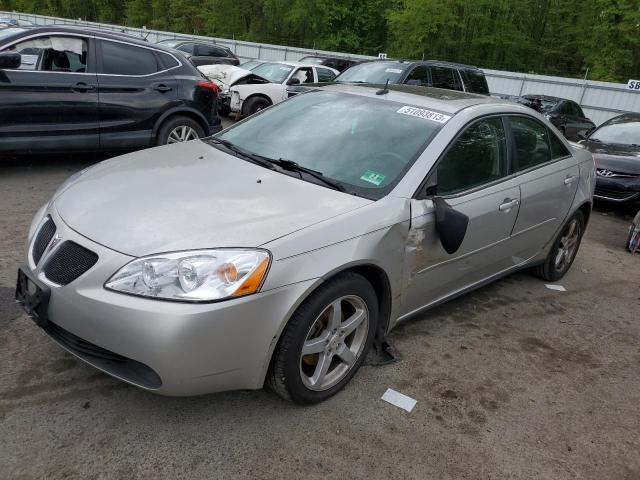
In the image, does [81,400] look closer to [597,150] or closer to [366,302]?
[366,302]

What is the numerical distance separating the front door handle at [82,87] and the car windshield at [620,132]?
8438 millimetres

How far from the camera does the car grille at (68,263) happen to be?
2375mm

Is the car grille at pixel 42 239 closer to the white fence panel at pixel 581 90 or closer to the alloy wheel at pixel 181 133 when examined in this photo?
the alloy wheel at pixel 181 133

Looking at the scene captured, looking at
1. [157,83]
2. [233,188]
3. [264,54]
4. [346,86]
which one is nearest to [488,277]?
[346,86]

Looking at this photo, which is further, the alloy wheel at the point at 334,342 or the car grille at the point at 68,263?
the alloy wheel at the point at 334,342

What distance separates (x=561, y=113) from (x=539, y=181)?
12.4 meters

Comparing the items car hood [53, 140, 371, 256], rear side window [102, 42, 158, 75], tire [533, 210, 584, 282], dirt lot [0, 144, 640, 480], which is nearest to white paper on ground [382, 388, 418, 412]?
dirt lot [0, 144, 640, 480]

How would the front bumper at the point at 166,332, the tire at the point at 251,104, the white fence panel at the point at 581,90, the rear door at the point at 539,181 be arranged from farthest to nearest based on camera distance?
the white fence panel at the point at 581,90, the tire at the point at 251,104, the rear door at the point at 539,181, the front bumper at the point at 166,332

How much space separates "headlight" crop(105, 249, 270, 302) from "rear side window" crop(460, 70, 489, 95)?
32.7 ft

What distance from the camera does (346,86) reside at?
13.6ft

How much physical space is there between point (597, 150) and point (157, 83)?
7.14m

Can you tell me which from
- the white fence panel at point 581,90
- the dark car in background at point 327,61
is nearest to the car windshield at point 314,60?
the dark car in background at point 327,61

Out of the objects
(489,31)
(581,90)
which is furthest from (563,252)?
(489,31)

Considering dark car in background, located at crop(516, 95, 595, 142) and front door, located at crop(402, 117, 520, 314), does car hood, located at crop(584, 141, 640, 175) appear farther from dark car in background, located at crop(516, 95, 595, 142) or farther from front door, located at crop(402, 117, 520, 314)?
dark car in background, located at crop(516, 95, 595, 142)
